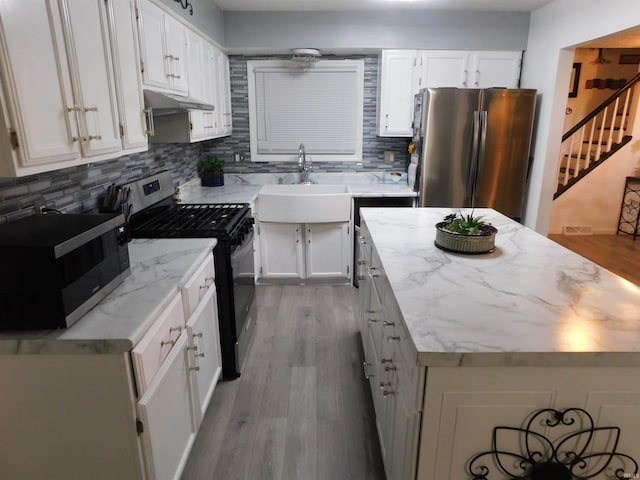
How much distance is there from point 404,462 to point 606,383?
0.65 meters

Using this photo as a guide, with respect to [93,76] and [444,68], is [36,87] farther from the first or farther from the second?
[444,68]

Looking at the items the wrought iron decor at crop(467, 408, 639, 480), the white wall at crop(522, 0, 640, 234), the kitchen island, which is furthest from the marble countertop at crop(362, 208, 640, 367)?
the white wall at crop(522, 0, 640, 234)

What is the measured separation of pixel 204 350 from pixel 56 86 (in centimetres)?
132

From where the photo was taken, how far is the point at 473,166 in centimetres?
362

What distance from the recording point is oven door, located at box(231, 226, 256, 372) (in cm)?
251

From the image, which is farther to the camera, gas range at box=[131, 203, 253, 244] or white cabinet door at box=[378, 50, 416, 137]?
white cabinet door at box=[378, 50, 416, 137]

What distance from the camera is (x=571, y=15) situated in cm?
320

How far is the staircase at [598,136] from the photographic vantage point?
17.4 ft

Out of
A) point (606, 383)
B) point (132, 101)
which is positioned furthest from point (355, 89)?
point (606, 383)

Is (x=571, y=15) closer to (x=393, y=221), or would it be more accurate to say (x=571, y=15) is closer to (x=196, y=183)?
(x=393, y=221)

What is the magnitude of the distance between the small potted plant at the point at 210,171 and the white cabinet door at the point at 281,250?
0.69m

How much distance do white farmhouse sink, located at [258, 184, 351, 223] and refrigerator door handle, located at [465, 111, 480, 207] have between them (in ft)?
3.47

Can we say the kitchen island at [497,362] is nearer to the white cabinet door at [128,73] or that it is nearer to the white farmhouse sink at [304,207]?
the white cabinet door at [128,73]

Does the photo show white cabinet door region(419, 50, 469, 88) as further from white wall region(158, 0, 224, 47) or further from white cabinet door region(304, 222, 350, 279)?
white wall region(158, 0, 224, 47)
